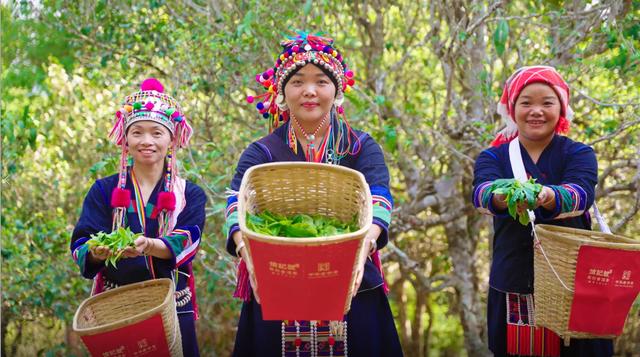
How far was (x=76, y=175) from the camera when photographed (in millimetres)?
5770

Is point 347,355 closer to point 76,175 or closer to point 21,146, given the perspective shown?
point 21,146

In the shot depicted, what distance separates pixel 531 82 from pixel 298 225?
1262mm

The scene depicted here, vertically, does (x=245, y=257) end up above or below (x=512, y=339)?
above

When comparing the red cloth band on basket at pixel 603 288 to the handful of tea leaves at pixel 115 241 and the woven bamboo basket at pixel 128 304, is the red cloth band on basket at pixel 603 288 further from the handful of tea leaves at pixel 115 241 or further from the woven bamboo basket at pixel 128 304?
the handful of tea leaves at pixel 115 241

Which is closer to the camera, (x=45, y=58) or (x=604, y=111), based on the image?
(x=604, y=111)

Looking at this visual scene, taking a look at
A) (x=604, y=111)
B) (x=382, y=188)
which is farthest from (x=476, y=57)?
(x=382, y=188)

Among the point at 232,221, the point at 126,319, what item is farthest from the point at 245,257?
the point at 126,319

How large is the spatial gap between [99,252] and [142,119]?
2.28 ft

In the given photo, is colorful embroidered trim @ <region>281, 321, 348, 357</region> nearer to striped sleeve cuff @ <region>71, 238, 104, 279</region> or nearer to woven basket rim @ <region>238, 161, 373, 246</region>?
woven basket rim @ <region>238, 161, 373, 246</region>

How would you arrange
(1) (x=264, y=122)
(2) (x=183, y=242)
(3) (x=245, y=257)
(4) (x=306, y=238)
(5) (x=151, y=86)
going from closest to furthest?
(4) (x=306, y=238) → (3) (x=245, y=257) → (2) (x=183, y=242) → (5) (x=151, y=86) → (1) (x=264, y=122)

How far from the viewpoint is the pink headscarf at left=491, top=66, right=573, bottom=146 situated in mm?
2922

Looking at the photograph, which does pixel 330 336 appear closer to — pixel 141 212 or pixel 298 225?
pixel 298 225

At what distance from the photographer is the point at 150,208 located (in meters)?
3.14

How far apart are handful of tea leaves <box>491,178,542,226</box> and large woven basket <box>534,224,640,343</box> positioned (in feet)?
0.38
